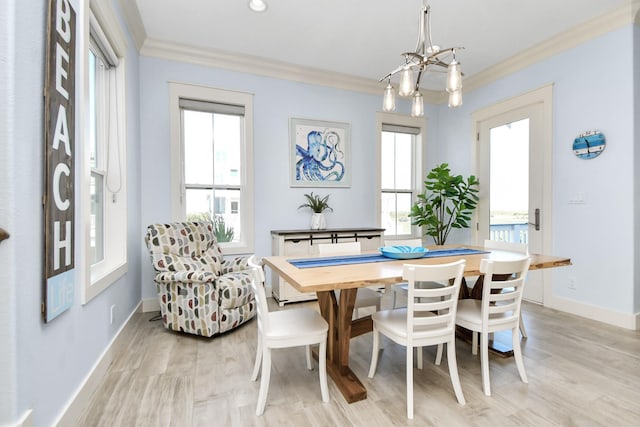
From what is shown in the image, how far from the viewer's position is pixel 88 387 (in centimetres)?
176

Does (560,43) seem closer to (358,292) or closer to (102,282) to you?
(358,292)

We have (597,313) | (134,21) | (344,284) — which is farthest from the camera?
(597,313)

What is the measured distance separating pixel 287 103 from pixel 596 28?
330 cm

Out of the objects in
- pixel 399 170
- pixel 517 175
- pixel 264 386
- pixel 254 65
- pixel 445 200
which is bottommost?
pixel 264 386

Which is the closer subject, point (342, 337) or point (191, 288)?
point (342, 337)

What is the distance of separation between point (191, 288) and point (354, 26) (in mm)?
2928

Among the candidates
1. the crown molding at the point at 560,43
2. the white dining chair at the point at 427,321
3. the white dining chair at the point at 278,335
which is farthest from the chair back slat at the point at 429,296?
the crown molding at the point at 560,43

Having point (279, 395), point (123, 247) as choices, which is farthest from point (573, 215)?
point (123, 247)

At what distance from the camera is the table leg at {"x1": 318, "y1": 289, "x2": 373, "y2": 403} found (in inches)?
71.5

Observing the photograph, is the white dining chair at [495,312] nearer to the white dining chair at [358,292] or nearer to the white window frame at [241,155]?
the white dining chair at [358,292]

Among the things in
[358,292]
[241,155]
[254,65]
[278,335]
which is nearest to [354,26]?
[254,65]

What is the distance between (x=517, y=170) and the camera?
381 centimetres

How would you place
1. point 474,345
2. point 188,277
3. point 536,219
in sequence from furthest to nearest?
point 536,219
point 188,277
point 474,345

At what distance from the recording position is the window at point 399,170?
Answer: 15.3ft
